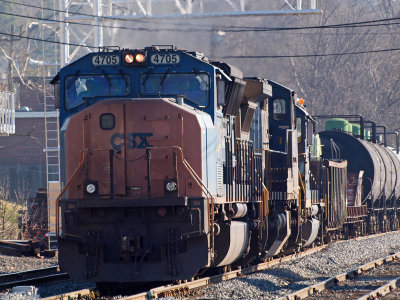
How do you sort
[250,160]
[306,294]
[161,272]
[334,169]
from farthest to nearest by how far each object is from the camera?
[334,169] < [250,160] < [306,294] < [161,272]

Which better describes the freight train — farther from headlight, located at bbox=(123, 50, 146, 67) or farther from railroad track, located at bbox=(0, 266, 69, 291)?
railroad track, located at bbox=(0, 266, 69, 291)

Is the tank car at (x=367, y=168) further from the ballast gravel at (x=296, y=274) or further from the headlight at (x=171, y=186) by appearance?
the headlight at (x=171, y=186)

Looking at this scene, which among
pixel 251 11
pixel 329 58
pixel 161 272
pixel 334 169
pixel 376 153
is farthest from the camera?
pixel 329 58

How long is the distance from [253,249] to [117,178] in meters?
4.33

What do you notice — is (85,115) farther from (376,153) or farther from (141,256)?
(376,153)

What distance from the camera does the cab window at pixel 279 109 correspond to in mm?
16297

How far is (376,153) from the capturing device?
26328 mm

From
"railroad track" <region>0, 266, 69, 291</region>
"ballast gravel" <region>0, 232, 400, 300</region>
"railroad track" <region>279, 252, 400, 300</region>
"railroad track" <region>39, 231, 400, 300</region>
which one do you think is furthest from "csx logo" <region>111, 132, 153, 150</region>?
"railroad track" <region>0, 266, 69, 291</region>

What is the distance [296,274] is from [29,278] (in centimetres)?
478

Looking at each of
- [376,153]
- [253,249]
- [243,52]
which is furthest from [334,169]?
[243,52]

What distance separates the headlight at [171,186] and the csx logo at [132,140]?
24.5 inches

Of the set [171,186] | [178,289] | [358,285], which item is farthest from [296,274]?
[171,186]

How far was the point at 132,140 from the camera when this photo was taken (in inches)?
416

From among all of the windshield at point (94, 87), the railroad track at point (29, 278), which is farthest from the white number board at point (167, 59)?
the railroad track at point (29, 278)
